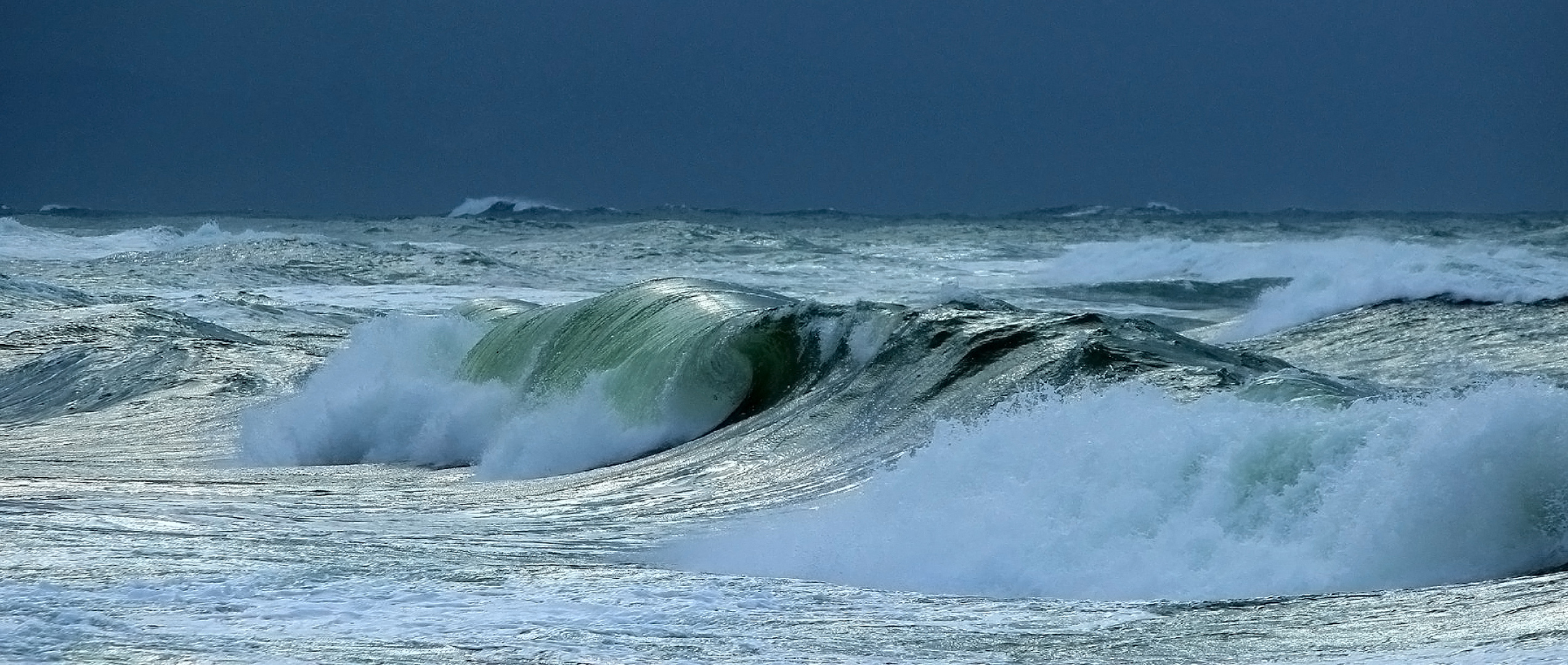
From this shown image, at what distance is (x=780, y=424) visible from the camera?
845cm

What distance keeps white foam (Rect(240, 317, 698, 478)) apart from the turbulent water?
0.11 ft

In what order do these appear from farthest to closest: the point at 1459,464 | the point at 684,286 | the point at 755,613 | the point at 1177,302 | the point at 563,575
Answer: the point at 1177,302 < the point at 684,286 < the point at 1459,464 < the point at 563,575 < the point at 755,613

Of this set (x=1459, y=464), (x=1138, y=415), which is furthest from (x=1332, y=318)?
(x=1459, y=464)

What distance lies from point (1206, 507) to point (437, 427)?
6006mm

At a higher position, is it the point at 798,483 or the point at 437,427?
the point at 798,483

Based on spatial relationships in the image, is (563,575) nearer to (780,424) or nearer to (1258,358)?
(780,424)

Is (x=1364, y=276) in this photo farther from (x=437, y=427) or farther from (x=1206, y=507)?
(x=1206, y=507)

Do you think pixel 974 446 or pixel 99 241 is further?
pixel 99 241

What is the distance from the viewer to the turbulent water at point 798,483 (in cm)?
355

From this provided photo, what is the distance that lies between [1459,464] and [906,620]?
1.77m

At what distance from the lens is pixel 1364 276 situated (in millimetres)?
17719

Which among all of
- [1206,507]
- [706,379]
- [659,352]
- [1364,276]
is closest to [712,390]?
[706,379]

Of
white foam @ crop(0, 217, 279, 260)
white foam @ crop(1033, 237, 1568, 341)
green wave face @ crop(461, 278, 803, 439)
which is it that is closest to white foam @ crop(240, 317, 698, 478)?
green wave face @ crop(461, 278, 803, 439)

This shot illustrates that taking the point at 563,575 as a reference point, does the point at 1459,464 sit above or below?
above
